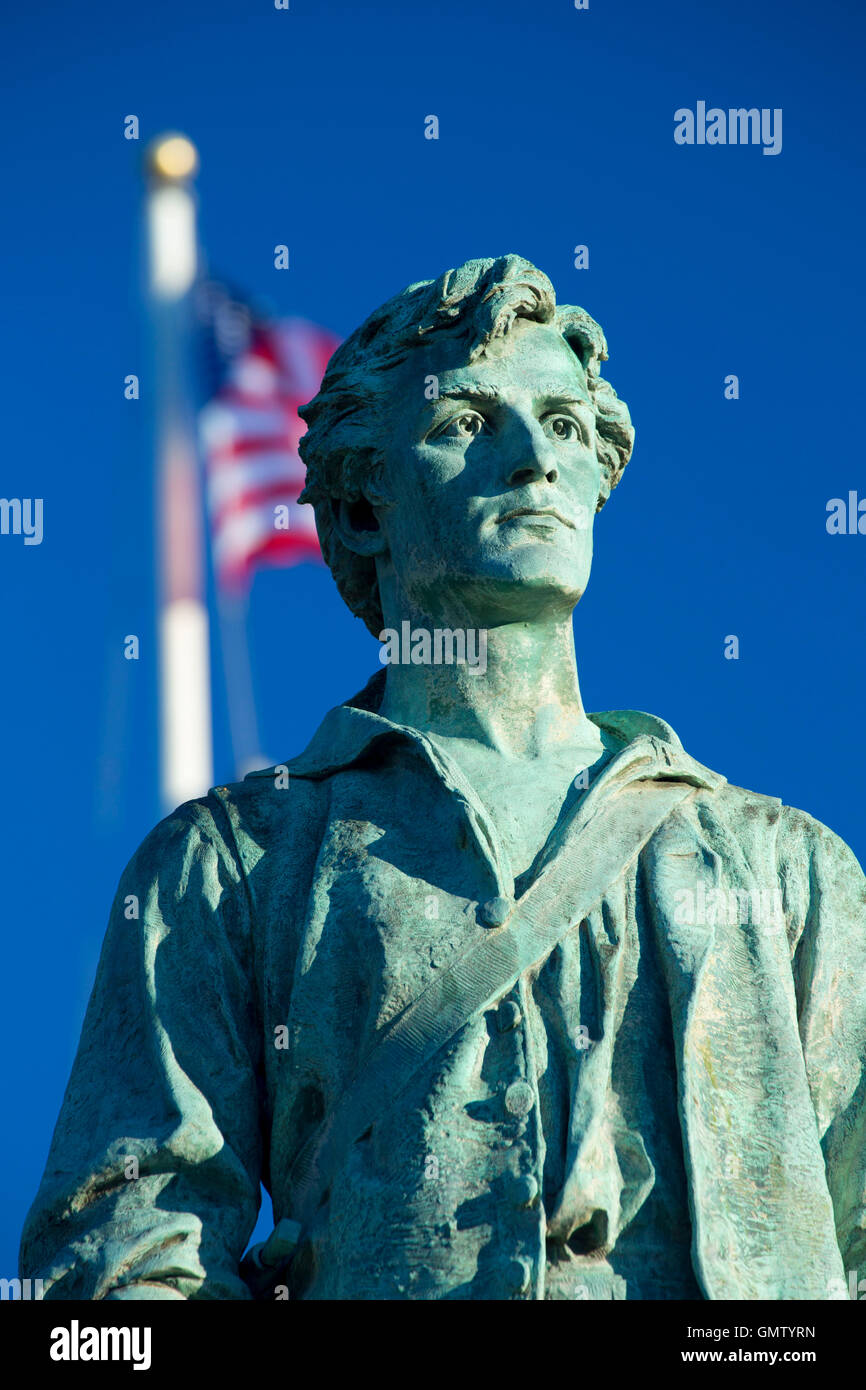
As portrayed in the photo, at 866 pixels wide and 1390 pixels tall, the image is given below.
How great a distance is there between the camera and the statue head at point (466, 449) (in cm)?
1238

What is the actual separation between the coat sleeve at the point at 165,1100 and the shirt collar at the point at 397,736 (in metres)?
0.53


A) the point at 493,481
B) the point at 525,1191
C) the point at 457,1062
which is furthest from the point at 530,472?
the point at 525,1191

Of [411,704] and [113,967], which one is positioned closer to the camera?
[113,967]

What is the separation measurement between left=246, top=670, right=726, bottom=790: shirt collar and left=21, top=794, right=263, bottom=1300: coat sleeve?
20.9 inches

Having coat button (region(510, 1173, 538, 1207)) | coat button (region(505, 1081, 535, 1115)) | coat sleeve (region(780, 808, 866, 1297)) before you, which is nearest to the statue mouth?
coat sleeve (region(780, 808, 866, 1297))

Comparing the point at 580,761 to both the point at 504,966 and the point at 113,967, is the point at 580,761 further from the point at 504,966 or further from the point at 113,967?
the point at 113,967

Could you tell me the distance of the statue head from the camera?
40.6 ft

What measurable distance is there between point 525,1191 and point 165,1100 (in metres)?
1.65

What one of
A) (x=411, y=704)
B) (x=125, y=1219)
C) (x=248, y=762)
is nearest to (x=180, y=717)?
(x=248, y=762)

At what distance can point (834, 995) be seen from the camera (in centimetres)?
1174

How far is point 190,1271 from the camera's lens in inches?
417

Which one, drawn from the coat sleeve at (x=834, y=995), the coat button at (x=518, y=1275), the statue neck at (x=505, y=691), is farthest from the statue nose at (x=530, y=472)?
the coat button at (x=518, y=1275)

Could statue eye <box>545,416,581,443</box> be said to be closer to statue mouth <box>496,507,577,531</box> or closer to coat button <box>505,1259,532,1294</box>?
statue mouth <box>496,507,577,531</box>
